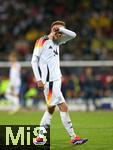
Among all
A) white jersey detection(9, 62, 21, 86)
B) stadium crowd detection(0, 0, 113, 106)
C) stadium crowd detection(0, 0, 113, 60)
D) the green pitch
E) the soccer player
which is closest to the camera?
the green pitch

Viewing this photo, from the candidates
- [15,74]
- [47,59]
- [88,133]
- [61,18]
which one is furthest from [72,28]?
[47,59]

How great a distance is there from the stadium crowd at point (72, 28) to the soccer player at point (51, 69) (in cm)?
1097

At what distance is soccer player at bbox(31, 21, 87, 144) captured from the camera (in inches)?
465

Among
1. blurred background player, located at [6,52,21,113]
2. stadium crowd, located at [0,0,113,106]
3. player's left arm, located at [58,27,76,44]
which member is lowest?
player's left arm, located at [58,27,76,44]

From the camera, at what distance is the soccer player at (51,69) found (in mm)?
11812

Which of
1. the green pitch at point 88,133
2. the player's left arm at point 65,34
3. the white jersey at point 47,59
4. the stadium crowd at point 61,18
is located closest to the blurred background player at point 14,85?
the stadium crowd at point 61,18

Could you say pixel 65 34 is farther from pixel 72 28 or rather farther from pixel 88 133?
pixel 72 28

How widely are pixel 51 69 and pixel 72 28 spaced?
15.7 metres

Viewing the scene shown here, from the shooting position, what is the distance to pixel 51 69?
1193cm

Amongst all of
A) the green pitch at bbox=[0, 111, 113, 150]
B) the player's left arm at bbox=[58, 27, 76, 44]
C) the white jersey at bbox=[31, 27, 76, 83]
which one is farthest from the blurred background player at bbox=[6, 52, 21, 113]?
the white jersey at bbox=[31, 27, 76, 83]

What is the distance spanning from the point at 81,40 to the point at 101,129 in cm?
1284

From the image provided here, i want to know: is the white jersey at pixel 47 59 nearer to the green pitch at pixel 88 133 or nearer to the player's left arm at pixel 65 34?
the player's left arm at pixel 65 34

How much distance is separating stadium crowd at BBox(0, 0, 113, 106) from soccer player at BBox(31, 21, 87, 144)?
36.0ft

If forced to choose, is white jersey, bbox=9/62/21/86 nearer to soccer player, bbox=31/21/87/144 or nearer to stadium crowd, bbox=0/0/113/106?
stadium crowd, bbox=0/0/113/106
